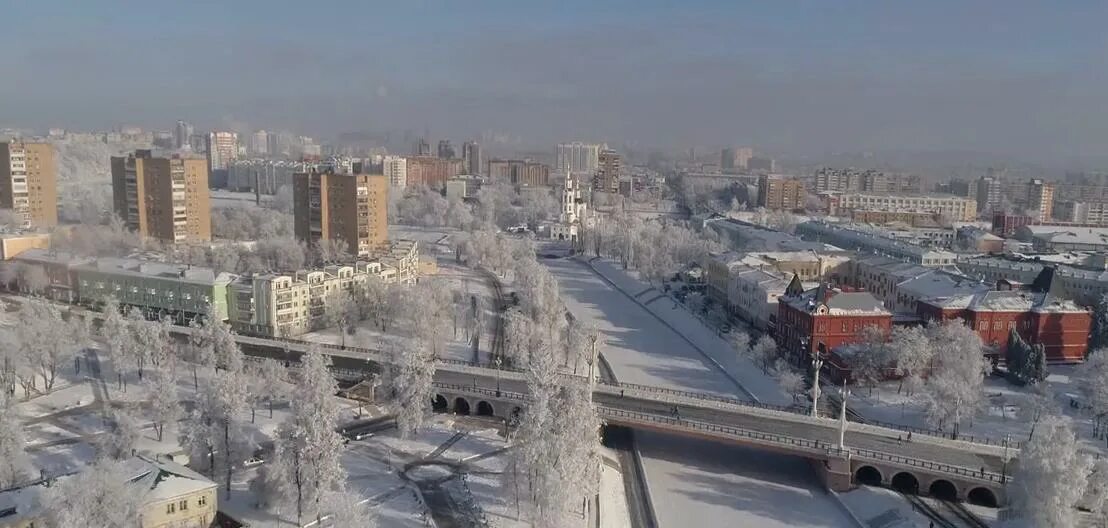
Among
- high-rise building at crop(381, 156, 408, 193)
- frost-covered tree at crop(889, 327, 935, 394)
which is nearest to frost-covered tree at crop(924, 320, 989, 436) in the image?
frost-covered tree at crop(889, 327, 935, 394)

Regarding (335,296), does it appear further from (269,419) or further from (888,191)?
(888,191)

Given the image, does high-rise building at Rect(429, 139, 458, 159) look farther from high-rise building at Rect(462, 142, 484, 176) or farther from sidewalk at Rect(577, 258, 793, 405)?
sidewalk at Rect(577, 258, 793, 405)

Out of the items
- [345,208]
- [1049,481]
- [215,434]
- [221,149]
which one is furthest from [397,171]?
[1049,481]

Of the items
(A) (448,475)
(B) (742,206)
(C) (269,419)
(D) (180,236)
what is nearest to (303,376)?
(A) (448,475)

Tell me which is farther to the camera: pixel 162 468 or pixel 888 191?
pixel 888 191

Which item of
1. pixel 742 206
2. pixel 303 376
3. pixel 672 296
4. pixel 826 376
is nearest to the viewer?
pixel 303 376

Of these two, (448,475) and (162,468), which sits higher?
(162,468)

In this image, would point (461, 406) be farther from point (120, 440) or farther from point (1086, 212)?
point (1086, 212)

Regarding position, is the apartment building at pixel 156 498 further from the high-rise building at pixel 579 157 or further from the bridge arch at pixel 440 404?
the high-rise building at pixel 579 157
